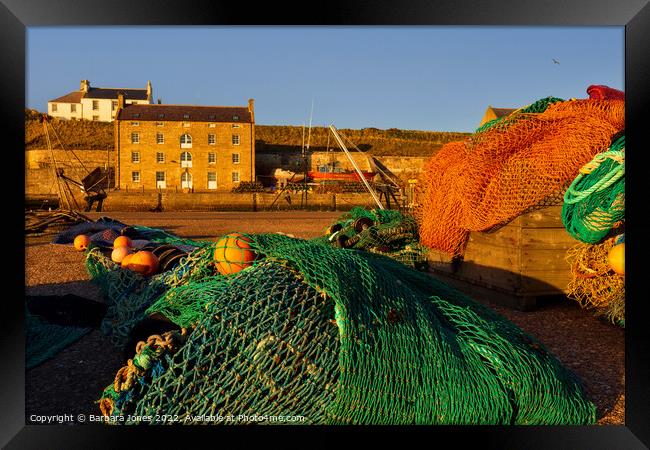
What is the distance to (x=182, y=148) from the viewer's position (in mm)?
50250

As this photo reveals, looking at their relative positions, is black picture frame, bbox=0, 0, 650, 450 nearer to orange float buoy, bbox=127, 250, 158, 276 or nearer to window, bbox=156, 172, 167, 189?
orange float buoy, bbox=127, 250, 158, 276

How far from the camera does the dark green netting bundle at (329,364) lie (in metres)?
3.12

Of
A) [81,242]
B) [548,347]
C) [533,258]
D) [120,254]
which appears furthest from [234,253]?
[81,242]

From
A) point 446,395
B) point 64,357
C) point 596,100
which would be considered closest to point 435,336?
point 446,395

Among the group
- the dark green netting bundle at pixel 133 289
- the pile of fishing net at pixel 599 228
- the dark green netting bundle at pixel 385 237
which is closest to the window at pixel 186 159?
the dark green netting bundle at pixel 385 237

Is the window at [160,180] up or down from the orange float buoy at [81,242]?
up

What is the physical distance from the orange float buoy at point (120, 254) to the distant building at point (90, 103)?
221 feet

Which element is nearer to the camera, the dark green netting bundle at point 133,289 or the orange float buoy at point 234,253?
the orange float buoy at point 234,253

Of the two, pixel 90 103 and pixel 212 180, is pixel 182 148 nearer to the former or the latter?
pixel 212 180

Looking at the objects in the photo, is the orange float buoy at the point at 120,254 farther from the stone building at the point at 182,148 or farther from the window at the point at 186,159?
the window at the point at 186,159

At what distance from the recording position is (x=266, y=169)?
56.9 meters

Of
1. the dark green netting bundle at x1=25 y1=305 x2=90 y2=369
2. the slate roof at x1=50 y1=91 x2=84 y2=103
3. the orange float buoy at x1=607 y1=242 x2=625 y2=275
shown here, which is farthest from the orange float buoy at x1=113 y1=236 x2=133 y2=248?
the slate roof at x1=50 y1=91 x2=84 y2=103

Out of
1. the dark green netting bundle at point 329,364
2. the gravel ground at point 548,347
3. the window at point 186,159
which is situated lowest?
the gravel ground at point 548,347

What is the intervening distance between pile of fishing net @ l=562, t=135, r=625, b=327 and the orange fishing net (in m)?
0.32
